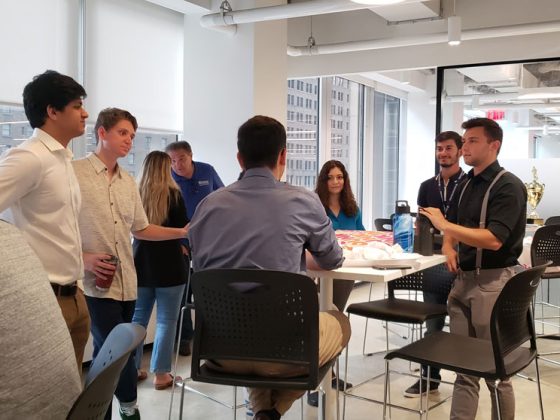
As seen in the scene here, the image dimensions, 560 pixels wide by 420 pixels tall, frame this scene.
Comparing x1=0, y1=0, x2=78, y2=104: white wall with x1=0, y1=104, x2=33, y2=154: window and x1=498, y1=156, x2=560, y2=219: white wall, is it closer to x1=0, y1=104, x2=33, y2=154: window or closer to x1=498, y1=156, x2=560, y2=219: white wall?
x1=0, y1=104, x2=33, y2=154: window

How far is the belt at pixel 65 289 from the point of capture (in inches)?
83.2

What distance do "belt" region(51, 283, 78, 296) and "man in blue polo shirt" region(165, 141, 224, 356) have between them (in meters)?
2.34

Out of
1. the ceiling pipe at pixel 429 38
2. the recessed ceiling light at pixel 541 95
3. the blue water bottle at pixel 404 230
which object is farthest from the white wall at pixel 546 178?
the blue water bottle at pixel 404 230

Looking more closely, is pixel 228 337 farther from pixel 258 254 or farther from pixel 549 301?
pixel 549 301

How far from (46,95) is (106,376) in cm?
133

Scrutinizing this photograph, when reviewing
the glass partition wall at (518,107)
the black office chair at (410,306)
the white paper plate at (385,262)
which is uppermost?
the glass partition wall at (518,107)

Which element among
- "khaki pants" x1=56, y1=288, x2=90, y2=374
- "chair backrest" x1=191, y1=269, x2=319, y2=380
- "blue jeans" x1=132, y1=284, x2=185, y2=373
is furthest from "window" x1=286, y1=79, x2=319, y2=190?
"chair backrest" x1=191, y1=269, x2=319, y2=380

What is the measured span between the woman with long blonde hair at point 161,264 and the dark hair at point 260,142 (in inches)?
64.1

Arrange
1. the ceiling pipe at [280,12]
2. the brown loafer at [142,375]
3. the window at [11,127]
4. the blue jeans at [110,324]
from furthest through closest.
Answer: the ceiling pipe at [280,12], the window at [11,127], the brown loafer at [142,375], the blue jeans at [110,324]

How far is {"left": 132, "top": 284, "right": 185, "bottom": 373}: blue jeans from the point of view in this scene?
3615 mm

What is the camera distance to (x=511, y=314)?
2.16 meters

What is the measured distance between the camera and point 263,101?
5.23 m

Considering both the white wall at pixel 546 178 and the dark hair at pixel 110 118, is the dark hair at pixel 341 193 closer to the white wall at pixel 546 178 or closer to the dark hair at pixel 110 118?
the dark hair at pixel 110 118

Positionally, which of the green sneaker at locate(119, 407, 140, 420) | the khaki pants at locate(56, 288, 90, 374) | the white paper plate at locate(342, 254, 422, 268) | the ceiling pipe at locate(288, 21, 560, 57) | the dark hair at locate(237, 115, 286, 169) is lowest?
the green sneaker at locate(119, 407, 140, 420)
